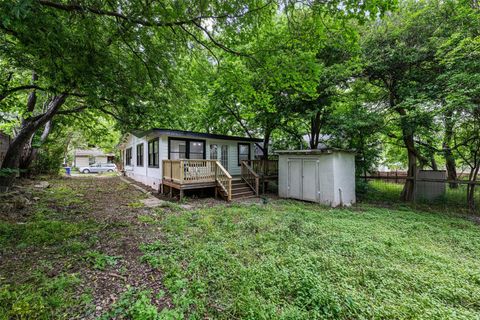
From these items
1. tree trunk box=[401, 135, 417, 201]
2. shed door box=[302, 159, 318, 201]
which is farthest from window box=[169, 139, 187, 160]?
tree trunk box=[401, 135, 417, 201]

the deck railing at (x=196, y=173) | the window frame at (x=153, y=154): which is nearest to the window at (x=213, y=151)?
the deck railing at (x=196, y=173)

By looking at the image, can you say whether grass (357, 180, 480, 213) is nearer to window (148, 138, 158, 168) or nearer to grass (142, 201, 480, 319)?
grass (142, 201, 480, 319)

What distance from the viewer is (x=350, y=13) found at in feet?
11.5

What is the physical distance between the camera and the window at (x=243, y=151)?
1248 cm

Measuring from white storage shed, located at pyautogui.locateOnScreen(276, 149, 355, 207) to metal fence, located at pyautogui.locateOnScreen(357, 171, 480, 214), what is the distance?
1840mm

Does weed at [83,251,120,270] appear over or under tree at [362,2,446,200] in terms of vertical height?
under

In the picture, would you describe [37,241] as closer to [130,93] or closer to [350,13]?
[130,93]

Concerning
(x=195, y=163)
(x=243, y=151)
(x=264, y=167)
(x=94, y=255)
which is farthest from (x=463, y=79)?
(x=94, y=255)

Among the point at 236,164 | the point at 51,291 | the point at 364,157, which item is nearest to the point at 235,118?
the point at 236,164

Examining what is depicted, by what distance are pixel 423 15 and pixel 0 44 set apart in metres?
11.5

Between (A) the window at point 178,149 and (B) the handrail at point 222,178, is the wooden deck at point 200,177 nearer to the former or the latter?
(B) the handrail at point 222,178

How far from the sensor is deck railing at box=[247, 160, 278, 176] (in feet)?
35.5

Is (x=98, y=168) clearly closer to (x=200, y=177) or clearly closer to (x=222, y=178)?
(x=200, y=177)

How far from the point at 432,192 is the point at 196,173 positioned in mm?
9487
